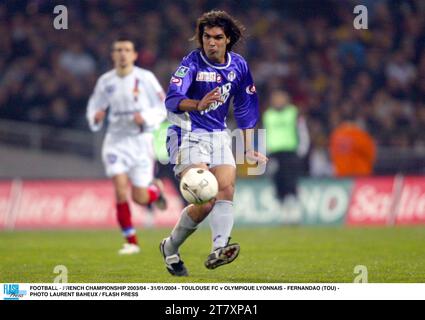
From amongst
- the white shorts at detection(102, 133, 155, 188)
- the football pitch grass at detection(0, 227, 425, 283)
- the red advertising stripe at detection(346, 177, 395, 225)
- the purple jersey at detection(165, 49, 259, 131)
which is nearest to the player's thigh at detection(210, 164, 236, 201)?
the purple jersey at detection(165, 49, 259, 131)

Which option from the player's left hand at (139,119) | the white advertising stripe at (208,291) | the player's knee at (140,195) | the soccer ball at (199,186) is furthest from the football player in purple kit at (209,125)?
the player's knee at (140,195)

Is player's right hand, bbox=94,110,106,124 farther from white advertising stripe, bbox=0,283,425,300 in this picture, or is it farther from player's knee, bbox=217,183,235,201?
white advertising stripe, bbox=0,283,425,300

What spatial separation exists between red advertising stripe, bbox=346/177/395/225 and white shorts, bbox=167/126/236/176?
8.13 meters

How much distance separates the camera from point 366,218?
53.1 feet

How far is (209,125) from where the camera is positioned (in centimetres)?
836

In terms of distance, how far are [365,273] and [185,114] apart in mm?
1935

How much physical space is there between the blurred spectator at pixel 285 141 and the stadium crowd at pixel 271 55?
1.70 m

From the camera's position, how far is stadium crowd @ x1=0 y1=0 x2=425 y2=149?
17.2 metres

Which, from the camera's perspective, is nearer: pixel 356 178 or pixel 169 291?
pixel 169 291

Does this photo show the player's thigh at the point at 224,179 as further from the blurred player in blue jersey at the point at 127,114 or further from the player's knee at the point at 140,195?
the player's knee at the point at 140,195

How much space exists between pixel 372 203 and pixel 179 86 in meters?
8.81

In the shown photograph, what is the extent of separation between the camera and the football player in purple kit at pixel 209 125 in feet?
26.6
